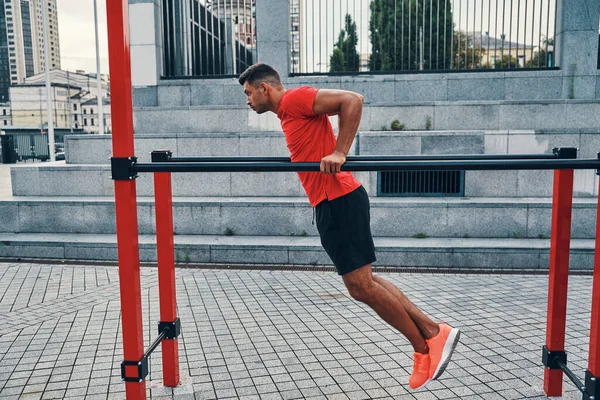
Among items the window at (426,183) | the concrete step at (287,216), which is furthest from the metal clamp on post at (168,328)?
the window at (426,183)

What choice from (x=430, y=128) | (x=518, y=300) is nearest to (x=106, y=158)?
(x=430, y=128)

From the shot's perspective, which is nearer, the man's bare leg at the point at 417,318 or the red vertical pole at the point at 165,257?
the man's bare leg at the point at 417,318

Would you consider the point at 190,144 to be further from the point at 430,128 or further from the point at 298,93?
the point at 298,93

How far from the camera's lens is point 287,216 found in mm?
7730

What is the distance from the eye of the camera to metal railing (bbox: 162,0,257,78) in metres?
11.9

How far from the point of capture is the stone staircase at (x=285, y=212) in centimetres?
718

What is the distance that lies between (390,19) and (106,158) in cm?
672

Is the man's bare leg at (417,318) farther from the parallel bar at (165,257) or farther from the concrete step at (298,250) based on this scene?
the concrete step at (298,250)

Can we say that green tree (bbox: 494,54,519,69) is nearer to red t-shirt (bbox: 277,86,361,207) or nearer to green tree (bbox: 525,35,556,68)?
green tree (bbox: 525,35,556,68)

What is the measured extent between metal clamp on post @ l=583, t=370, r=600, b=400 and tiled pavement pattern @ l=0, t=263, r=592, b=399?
66 centimetres

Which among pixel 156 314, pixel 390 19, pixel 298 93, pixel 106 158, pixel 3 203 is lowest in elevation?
pixel 156 314

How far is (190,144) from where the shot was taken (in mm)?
9188

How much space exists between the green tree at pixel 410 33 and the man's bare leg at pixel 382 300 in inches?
348

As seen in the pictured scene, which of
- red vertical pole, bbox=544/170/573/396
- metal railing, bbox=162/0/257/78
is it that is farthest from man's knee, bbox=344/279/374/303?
metal railing, bbox=162/0/257/78
